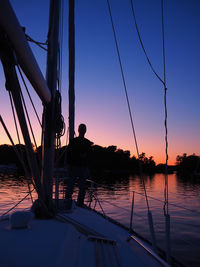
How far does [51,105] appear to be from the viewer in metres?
3.99

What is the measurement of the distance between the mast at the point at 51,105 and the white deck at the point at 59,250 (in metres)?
1.02

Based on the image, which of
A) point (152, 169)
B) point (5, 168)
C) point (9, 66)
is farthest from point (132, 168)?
point (9, 66)

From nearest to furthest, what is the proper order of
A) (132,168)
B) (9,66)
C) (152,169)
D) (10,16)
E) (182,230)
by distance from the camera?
(10,16)
(9,66)
(182,230)
(132,168)
(152,169)

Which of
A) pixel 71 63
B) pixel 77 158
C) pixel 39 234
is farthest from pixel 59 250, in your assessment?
pixel 71 63

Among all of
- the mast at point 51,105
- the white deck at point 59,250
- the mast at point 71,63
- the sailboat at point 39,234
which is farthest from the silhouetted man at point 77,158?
the white deck at point 59,250

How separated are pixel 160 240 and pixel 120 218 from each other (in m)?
3.78

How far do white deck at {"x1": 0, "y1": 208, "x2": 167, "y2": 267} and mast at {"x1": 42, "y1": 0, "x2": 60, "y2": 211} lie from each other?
1.02 m

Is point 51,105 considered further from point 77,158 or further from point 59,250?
point 59,250

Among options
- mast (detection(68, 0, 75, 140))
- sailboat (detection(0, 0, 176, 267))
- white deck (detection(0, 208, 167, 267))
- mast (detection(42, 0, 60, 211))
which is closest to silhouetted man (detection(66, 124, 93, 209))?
mast (detection(68, 0, 75, 140))

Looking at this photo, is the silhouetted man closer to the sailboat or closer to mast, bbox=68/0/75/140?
mast, bbox=68/0/75/140

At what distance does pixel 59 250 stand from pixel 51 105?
2.57 meters

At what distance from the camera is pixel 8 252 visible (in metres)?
1.91

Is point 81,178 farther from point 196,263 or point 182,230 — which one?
point 182,230

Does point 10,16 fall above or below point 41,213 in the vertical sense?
above
